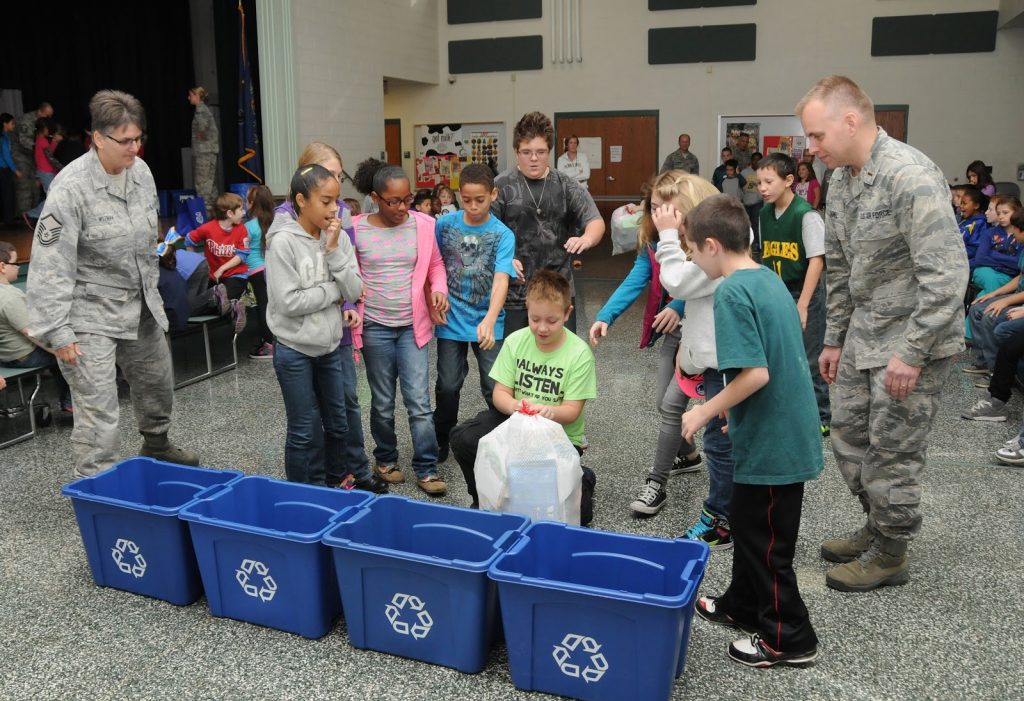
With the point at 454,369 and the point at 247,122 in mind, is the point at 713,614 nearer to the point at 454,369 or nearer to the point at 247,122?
the point at 454,369

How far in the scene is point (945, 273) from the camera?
2.48m

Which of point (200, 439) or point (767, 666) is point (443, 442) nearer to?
point (200, 439)

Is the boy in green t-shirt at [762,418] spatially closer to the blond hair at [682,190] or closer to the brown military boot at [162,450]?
the blond hair at [682,190]

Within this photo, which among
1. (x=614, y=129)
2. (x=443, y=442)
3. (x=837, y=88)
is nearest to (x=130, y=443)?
(x=443, y=442)

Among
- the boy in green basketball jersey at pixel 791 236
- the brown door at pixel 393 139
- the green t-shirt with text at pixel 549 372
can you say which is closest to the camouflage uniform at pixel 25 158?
the brown door at pixel 393 139

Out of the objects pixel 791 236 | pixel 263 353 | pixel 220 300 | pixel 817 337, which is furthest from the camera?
pixel 263 353

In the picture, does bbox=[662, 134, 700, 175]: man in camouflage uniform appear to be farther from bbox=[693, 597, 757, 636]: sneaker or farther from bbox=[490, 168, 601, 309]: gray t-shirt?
bbox=[693, 597, 757, 636]: sneaker

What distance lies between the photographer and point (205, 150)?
10.9 m

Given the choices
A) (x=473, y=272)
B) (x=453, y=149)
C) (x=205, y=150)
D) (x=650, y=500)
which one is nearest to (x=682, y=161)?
(x=453, y=149)

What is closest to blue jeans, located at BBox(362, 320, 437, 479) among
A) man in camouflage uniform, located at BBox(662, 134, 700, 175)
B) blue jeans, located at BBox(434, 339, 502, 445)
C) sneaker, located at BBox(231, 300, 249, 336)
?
blue jeans, located at BBox(434, 339, 502, 445)

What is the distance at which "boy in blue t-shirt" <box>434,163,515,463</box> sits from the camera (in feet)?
11.7

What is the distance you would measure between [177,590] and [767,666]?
5.85 ft

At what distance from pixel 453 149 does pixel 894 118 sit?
6.86 meters

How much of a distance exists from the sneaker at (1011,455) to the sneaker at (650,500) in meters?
1.67
